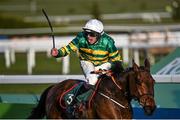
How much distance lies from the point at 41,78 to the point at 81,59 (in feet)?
8.04

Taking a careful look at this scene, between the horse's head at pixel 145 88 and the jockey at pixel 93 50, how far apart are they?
1.86ft

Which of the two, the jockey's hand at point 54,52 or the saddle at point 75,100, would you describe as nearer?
the saddle at point 75,100

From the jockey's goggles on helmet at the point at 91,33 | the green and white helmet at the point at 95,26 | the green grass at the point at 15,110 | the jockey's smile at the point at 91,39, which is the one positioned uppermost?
the green and white helmet at the point at 95,26

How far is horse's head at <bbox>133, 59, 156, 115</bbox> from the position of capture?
6.70m

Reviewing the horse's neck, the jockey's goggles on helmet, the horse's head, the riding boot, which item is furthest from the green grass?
the horse's head

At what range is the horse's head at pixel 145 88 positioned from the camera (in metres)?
6.70

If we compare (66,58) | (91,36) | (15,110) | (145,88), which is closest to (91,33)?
(91,36)

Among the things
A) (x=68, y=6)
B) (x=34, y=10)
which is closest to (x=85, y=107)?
(x=34, y=10)

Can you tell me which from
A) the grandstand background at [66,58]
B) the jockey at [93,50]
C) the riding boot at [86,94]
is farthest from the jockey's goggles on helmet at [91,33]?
the grandstand background at [66,58]

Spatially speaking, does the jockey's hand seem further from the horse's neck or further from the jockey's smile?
the horse's neck

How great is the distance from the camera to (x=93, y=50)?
751cm

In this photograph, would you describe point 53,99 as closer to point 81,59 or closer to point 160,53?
point 81,59

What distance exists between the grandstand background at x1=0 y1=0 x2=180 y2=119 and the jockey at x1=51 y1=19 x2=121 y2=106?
67.0 inches

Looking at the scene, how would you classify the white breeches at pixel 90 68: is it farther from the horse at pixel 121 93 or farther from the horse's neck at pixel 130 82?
the horse's neck at pixel 130 82
